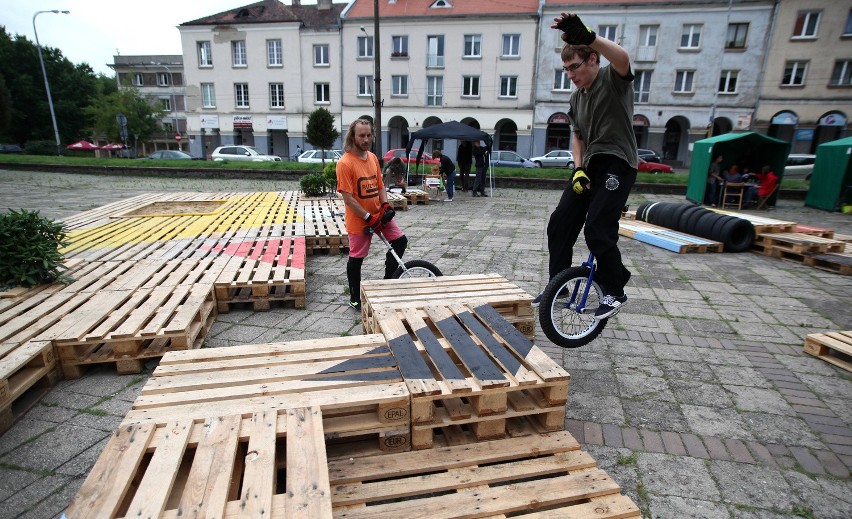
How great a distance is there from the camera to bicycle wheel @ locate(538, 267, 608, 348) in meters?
3.54

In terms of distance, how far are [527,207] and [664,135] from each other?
29348 mm

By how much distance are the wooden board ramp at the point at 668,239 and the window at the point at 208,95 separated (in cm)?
4012

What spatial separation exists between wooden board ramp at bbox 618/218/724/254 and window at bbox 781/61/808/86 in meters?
31.8

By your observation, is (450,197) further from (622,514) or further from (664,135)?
(664,135)

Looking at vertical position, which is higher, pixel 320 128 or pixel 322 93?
pixel 322 93

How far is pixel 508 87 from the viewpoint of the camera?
35.7 metres

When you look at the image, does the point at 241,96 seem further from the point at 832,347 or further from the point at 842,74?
the point at 842,74

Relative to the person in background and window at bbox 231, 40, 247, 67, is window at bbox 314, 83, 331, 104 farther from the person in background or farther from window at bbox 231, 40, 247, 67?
the person in background

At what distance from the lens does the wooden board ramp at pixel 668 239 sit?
7.80 metres

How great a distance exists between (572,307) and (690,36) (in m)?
37.2

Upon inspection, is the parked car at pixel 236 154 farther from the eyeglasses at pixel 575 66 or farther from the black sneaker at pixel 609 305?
the black sneaker at pixel 609 305

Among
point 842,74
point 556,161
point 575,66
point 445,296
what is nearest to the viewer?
point 575,66

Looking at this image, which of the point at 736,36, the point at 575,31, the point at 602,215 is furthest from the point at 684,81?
the point at 575,31

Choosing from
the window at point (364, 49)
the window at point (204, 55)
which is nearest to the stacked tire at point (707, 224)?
the window at point (364, 49)
